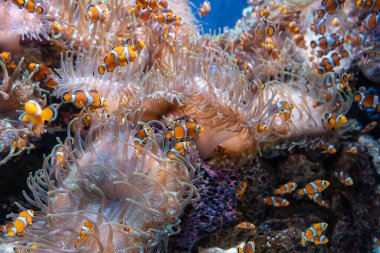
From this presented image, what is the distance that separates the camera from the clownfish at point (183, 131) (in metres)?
2.09

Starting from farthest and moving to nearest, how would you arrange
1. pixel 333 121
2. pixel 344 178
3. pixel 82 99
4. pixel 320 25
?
pixel 320 25, pixel 344 178, pixel 333 121, pixel 82 99

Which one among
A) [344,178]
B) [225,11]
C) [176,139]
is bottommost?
[176,139]

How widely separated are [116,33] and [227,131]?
4.58ft

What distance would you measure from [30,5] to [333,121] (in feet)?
8.30

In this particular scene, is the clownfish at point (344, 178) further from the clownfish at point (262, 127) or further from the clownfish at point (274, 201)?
the clownfish at point (262, 127)

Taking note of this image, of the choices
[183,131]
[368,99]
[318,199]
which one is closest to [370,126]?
[368,99]

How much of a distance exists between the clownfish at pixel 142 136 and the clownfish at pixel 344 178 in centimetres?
192

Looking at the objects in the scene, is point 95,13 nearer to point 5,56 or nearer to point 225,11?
point 5,56

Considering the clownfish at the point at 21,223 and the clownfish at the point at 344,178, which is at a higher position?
the clownfish at the point at 344,178

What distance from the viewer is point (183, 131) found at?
210 cm

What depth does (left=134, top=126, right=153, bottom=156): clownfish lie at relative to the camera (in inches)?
77.9

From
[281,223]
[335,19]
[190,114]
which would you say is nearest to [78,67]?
[190,114]

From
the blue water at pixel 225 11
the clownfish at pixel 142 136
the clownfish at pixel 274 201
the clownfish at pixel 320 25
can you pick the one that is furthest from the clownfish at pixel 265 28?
the blue water at pixel 225 11

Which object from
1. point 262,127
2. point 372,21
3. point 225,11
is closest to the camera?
point 262,127
